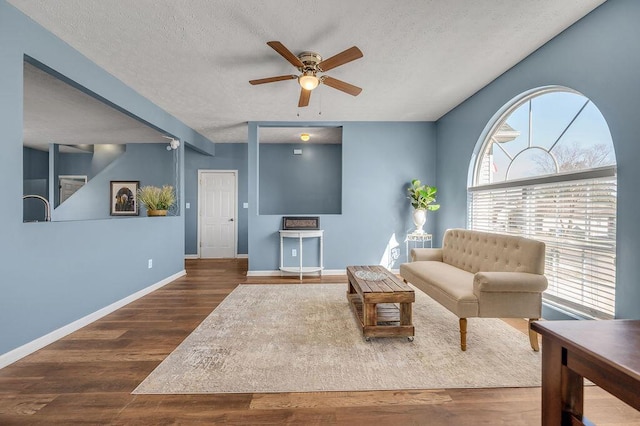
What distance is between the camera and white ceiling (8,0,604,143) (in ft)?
6.82

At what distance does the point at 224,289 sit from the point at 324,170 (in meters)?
3.51

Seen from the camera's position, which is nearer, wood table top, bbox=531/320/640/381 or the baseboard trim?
wood table top, bbox=531/320/640/381

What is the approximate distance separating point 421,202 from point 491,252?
5.85 ft

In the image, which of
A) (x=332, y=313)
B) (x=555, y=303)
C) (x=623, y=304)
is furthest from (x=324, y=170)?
(x=623, y=304)

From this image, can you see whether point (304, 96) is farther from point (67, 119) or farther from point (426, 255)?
point (67, 119)

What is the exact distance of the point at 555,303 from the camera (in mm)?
2598

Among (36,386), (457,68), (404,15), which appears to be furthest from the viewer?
(457,68)

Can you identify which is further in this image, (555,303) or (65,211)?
(65,211)

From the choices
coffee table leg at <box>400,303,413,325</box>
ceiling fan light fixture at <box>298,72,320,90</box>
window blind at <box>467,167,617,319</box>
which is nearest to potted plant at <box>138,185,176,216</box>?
ceiling fan light fixture at <box>298,72,320,90</box>

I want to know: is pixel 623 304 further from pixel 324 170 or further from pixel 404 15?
pixel 324 170

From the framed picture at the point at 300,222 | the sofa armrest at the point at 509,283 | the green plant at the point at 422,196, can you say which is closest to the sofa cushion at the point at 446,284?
the sofa armrest at the point at 509,283

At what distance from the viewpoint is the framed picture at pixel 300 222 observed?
185 inches

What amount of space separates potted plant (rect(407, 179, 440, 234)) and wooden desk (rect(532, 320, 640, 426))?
336 cm

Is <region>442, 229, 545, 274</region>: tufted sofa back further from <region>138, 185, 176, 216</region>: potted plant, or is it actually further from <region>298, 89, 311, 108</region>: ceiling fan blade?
<region>138, 185, 176, 216</region>: potted plant
